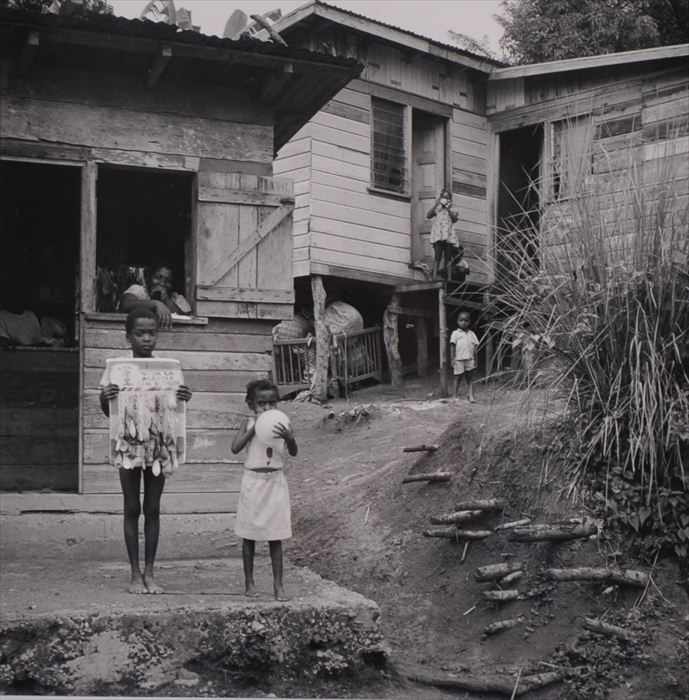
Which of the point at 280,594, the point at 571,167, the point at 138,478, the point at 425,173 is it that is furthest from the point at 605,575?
the point at 425,173

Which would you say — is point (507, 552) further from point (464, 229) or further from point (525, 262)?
point (464, 229)

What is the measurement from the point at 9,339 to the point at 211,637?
4794 millimetres

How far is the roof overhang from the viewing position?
7602mm

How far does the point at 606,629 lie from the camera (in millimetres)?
6477

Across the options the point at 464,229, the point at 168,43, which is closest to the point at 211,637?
the point at 168,43

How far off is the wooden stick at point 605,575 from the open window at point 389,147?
9.13 meters

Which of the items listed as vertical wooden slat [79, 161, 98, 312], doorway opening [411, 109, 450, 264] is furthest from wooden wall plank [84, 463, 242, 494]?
doorway opening [411, 109, 450, 264]

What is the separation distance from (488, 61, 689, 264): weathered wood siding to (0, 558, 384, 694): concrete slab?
2.89 meters

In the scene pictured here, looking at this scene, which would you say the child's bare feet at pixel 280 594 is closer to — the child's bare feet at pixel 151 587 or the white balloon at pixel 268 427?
the child's bare feet at pixel 151 587

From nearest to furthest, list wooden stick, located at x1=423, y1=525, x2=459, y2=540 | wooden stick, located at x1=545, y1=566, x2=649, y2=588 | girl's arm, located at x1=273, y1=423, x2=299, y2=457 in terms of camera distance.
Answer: girl's arm, located at x1=273, y1=423, x2=299, y2=457, wooden stick, located at x1=545, y1=566, x2=649, y2=588, wooden stick, located at x1=423, y1=525, x2=459, y2=540

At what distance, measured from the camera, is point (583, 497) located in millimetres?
7121

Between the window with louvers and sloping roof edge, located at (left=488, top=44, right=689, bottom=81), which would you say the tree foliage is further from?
the window with louvers

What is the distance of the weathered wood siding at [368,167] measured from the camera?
1437 cm

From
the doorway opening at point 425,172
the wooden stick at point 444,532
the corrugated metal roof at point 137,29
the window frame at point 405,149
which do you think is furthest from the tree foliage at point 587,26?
the wooden stick at point 444,532
